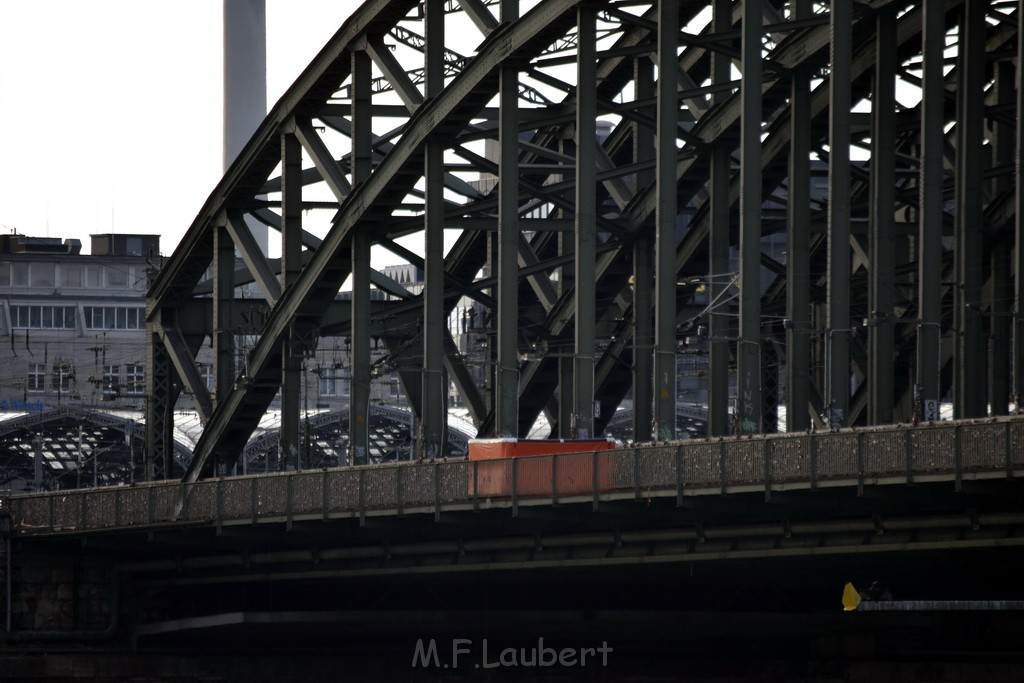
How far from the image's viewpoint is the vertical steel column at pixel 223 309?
3238 inches

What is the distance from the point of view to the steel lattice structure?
54.5 metres

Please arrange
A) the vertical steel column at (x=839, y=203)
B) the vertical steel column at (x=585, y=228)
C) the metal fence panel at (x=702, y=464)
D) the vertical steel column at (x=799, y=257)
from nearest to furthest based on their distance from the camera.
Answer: the metal fence panel at (x=702, y=464) < the vertical steel column at (x=839, y=203) < the vertical steel column at (x=799, y=257) < the vertical steel column at (x=585, y=228)

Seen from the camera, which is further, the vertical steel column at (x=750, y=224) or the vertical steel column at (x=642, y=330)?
the vertical steel column at (x=642, y=330)

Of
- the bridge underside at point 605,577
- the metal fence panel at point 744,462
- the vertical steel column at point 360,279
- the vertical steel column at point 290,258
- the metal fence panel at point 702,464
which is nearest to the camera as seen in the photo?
the metal fence panel at point 744,462

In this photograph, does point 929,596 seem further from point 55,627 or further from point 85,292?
point 85,292

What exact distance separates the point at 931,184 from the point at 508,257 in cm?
1570

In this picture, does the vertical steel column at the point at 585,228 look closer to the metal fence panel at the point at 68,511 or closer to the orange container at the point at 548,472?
the orange container at the point at 548,472

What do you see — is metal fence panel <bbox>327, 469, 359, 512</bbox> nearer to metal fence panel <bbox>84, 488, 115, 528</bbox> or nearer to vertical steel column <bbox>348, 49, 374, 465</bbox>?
metal fence panel <bbox>84, 488, 115, 528</bbox>

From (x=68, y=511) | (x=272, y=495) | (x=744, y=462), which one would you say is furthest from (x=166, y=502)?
(x=744, y=462)

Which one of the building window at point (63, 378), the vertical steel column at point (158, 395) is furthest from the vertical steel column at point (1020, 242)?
the building window at point (63, 378)

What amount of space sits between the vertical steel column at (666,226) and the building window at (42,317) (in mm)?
117649

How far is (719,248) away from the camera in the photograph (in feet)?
212

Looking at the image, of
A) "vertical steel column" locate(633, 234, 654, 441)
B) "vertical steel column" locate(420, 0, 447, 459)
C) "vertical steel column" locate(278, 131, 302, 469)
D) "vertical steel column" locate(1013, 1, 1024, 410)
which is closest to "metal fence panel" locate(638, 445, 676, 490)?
"vertical steel column" locate(1013, 1, 1024, 410)

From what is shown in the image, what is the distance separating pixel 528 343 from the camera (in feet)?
252
